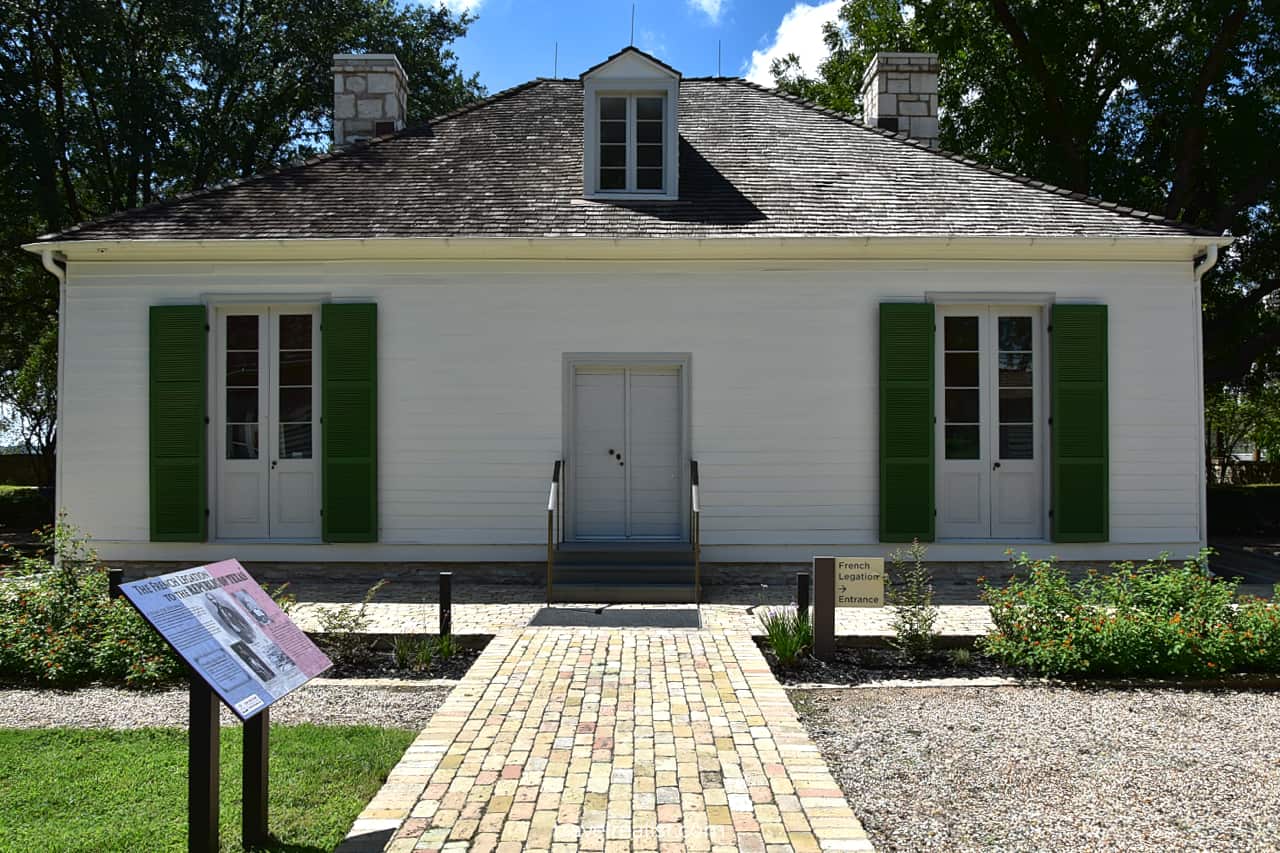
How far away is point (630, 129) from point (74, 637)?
25.8 feet

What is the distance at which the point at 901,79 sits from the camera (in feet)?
41.9

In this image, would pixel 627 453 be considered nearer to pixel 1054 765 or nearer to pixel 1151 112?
pixel 1054 765

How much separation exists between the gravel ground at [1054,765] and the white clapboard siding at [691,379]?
4.09 metres

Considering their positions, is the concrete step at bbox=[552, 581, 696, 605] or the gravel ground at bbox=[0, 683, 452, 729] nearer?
the gravel ground at bbox=[0, 683, 452, 729]

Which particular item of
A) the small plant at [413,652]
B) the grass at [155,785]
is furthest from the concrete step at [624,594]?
the grass at [155,785]

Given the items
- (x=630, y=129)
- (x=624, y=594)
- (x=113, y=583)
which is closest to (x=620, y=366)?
(x=624, y=594)

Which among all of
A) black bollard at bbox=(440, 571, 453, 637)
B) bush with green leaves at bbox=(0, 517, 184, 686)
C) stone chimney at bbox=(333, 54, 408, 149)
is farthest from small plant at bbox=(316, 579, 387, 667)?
stone chimney at bbox=(333, 54, 408, 149)

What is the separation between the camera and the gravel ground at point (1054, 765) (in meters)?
3.53

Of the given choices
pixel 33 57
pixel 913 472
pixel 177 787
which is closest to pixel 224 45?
pixel 33 57

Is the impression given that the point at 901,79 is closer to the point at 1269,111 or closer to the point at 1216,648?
the point at 1269,111

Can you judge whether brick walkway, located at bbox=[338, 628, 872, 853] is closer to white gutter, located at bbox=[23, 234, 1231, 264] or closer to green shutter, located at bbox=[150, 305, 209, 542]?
white gutter, located at bbox=[23, 234, 1231, 264]

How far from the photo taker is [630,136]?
1045 cm

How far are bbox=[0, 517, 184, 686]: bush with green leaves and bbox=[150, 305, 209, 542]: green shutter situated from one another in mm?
2625

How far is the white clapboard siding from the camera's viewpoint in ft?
31.2
